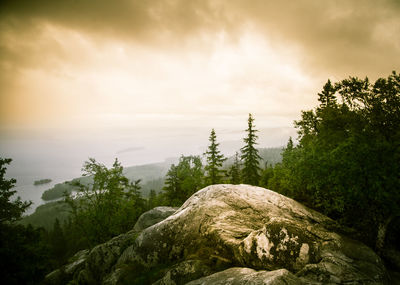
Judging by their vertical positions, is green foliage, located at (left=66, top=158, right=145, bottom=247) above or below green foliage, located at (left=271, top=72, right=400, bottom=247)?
below

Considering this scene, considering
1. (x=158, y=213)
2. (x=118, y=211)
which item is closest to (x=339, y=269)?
(x=158, y=213)

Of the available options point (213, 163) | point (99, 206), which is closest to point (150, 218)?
point (99, 206)

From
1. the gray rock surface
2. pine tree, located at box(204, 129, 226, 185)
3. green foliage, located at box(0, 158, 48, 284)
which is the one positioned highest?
pine tree, located at box(204, 129, 226, 185)

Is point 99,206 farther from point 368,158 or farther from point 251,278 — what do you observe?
point 368,158

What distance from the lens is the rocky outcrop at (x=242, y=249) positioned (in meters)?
8.59

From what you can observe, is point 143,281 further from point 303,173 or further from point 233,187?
point 303,173

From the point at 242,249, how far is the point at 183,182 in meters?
24.8

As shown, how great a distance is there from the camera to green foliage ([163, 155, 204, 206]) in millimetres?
33812

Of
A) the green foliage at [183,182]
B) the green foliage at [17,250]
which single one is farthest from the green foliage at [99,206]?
the green foliage at [183,182]

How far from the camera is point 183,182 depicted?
1353 inches

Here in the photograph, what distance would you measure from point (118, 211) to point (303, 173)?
2541cm

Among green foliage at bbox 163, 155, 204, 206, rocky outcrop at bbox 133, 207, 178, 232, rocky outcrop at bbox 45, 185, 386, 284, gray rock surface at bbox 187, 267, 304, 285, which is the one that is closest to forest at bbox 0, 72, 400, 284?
rocky outcrop at bbox 45, 185, 386, 284

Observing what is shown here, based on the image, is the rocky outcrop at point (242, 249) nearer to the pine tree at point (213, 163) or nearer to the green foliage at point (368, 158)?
the green foliage at point (368, 158)

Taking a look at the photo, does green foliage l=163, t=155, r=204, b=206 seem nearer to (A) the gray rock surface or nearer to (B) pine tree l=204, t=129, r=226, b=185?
(B) pine tree l=204, t=129, r=226, b=185
